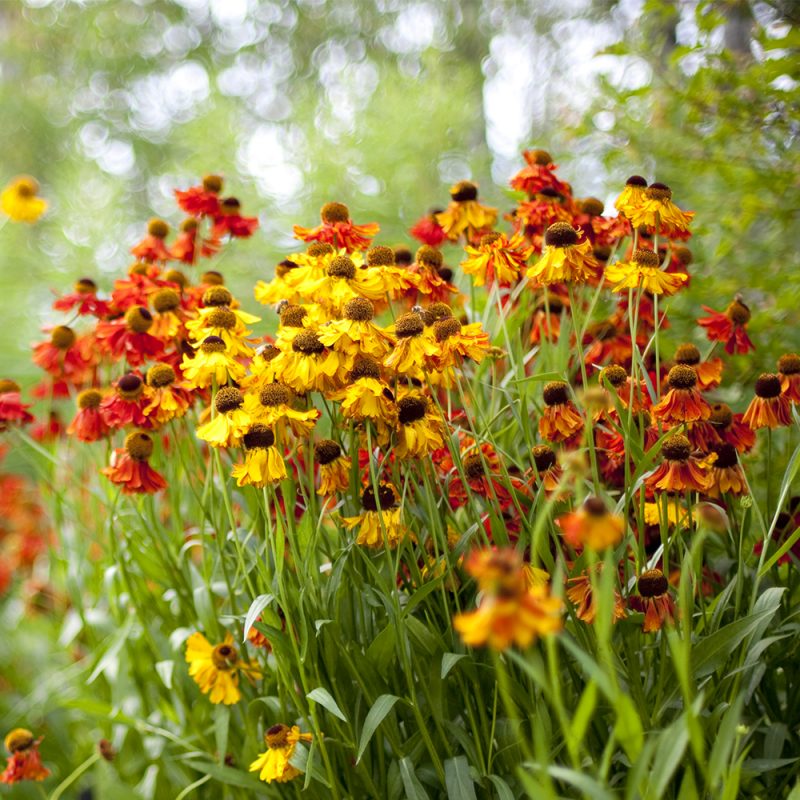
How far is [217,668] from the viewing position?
910 mm

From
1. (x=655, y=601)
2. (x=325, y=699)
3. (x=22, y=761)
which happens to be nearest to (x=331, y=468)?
(x=325, y=699)

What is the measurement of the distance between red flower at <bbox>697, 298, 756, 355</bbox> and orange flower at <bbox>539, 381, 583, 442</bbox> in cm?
21

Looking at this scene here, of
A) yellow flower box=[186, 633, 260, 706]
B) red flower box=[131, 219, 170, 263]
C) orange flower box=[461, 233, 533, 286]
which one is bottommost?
yellow flower box=[186, 633, 260, 706]

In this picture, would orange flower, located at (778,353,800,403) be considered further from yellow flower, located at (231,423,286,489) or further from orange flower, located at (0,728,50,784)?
orange flower, located at (0,728,50,784)

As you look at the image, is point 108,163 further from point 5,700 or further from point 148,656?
point 148,656

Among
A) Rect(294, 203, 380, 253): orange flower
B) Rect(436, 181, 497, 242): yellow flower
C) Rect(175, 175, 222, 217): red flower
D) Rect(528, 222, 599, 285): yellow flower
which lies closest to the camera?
Rect(528, 222, 599, 285): yellow flower

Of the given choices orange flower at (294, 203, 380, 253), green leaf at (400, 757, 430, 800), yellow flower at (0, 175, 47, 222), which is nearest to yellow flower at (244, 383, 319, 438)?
orange flower at (294, 203, 380, 253)

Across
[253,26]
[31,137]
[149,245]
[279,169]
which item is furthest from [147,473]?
[31,137]

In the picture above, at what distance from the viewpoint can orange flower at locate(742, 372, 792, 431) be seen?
80 centimetres

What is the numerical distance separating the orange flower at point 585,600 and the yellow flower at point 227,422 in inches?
12.1

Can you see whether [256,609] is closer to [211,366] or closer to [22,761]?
[211,366]

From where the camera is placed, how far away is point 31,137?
583 cm

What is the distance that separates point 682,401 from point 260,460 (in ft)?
1.24

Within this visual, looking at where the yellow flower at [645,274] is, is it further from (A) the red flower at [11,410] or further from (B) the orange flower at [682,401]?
(A) the red flower at [11,410]
